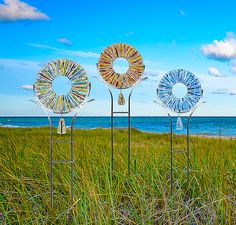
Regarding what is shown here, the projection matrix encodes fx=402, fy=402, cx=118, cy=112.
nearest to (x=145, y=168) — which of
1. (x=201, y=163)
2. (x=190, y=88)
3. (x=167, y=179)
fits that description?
(x=167, y=179)

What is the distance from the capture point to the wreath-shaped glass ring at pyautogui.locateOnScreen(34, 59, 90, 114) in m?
3.27

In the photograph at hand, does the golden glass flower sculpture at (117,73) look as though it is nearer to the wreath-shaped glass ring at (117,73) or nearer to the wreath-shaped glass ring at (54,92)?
the wreath-shaped glass ring at (117,73)

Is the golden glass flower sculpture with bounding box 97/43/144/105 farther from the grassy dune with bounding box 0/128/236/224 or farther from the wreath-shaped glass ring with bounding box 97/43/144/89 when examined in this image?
the grassy dune with bounding box 0/128/236/224

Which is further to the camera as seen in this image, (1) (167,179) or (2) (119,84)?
(1) (167,179)

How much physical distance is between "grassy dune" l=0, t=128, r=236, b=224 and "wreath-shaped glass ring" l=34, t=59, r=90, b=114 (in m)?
0.55

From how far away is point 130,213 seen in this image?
3188 millimetres

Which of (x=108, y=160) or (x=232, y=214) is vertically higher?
(x=108, y=160)

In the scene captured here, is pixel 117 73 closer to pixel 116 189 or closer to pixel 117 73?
pixel 117 73

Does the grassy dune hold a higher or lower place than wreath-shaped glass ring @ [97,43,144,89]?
lower

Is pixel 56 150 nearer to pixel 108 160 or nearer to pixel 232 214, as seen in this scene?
pixel 108 160

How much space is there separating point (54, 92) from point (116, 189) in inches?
38.9

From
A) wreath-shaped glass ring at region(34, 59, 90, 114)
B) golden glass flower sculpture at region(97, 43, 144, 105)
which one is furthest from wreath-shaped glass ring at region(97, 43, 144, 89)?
wreath-shaped glass ring at region(34, 59, 90, 114)

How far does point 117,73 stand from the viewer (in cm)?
387

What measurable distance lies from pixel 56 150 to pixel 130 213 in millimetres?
1759
